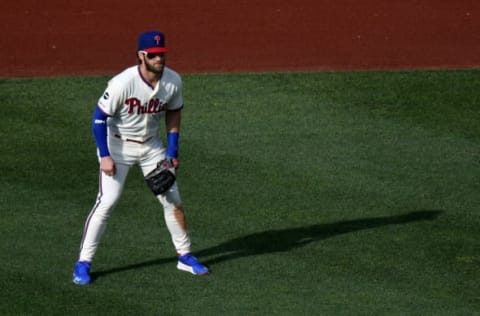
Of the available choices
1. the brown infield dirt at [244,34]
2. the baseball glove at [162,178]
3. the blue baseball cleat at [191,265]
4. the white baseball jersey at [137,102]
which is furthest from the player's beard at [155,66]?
the brown infield dirt at [244,34]

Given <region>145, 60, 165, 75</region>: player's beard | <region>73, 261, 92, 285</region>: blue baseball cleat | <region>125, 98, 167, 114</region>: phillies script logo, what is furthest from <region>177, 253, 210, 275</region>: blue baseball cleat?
<region>145, 60, 165, 75</region>: player's beard

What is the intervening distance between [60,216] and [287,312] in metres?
3.21

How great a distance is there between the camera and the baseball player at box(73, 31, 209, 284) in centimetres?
890

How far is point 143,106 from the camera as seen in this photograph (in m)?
9.04

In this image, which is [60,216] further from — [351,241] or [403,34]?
[403,34]

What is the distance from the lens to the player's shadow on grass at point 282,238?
979 centimetres

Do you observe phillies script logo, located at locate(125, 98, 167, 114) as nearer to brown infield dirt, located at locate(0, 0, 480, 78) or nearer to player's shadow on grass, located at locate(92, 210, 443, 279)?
player's shadow on grass, located at locate(92, 210, 443, 279)

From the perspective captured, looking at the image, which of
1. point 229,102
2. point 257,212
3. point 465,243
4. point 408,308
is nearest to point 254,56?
point 229,102

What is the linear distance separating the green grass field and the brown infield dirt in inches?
32.9

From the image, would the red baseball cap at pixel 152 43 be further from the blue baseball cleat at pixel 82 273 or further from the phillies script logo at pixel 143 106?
the blue baseball cleat at pixel 82 273

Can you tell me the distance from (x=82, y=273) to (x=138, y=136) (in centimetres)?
120

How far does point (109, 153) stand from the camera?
354 inches

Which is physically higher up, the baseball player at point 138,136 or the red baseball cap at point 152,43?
the red baseball cap at point 152,43

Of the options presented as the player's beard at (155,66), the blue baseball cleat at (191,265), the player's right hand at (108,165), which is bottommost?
the blue baseball cleat at (191,265)
